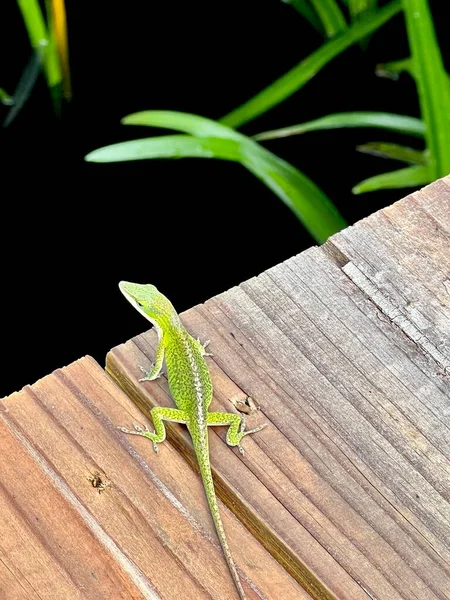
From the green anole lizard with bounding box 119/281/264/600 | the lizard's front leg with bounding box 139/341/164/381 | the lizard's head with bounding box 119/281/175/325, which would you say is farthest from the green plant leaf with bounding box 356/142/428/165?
the lizard's front leg with bounding box 139/341/164/381

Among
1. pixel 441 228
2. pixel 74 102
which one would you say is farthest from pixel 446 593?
pixel 74 102

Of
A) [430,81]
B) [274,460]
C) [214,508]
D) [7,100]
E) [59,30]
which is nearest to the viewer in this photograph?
[214,508]

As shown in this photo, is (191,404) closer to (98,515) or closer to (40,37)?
(98,515)

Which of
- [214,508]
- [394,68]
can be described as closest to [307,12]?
[394,68]

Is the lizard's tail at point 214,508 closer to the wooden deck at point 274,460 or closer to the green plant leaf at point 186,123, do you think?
the wooden deck at point 274,460

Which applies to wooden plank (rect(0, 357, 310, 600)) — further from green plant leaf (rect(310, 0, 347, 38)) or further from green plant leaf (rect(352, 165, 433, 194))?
green plant leaf (rect(310, 0, 347, 38))

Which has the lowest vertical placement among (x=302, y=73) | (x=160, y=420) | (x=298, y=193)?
(x=298, y=193)

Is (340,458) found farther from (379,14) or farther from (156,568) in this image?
(379,14)
